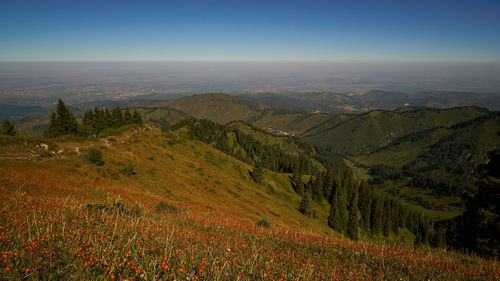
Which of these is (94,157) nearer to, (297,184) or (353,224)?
(297,184)

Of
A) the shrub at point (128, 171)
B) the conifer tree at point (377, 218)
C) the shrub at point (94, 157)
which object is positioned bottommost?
the conifer tree at point (377, 218)

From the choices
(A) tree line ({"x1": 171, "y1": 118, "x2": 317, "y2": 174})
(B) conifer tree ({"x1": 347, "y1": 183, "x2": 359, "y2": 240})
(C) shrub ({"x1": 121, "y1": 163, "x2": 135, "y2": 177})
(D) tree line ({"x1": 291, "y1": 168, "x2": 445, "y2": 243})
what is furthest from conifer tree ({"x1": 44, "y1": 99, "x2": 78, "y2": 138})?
(B) conifer tree ({"x1": 347, "y1": 183, "x2": 359, "y2": 240})

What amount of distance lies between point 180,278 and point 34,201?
8.90 metres

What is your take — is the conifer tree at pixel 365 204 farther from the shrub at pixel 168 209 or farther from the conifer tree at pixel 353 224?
the shrub at pixel 168 209

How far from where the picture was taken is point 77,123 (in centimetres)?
5888

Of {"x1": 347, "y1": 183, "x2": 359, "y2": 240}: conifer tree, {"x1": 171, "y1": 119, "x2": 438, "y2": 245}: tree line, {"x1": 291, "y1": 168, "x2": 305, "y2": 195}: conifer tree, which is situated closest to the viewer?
{"x1": 171, "y1": 119, "x2": 438, "y2": 245}: tree line

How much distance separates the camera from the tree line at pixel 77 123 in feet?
177

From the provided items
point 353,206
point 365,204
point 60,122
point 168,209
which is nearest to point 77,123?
point 60,122

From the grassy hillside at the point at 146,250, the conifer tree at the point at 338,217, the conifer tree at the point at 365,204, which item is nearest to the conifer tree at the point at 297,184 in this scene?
the conifer tree at the point at 338,217

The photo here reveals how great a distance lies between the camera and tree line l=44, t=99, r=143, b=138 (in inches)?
2120

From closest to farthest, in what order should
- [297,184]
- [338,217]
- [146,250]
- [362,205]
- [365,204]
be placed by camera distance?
1. [146,250]
2. [338,217]
3. [297,184]
4. [365,204]
5. [362,205]

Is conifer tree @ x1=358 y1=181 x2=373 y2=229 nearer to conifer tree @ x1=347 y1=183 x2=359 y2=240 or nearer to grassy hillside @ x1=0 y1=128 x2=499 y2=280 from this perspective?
conifer tree @ x1=347 y1=183 x2=359 y2=240

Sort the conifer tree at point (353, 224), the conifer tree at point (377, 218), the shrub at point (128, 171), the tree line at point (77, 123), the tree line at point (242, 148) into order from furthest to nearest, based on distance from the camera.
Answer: the tree line at point (242, 148) < the conifer tree at point (377, 218) < the conifer tree at point (353, 224) < the tree line at point (77, 123) < the shrub at point (128, 171)

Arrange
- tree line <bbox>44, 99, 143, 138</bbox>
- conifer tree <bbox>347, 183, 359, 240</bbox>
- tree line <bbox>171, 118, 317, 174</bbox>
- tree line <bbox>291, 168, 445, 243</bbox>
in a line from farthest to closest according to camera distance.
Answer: tree line <bbox>171, 118, 317, 174</bbox> < tree line <bbox>291, 168, 445, 243</bbox> < conifer tree <bbox>347, 183, 359, 240</bbox> < tree line <bbox>44, 99, 143, 138</bbox>
